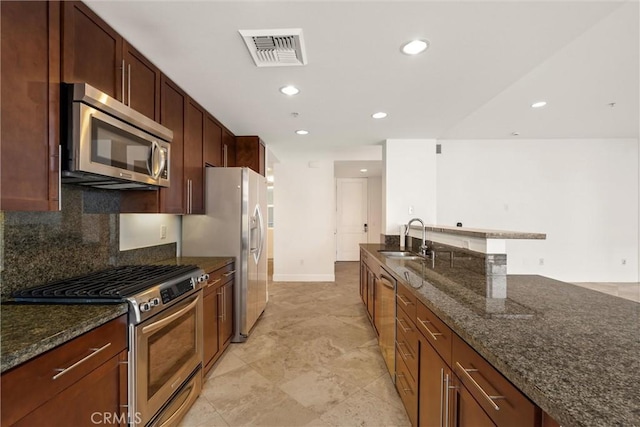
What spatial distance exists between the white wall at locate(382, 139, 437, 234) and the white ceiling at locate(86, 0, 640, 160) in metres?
0.37

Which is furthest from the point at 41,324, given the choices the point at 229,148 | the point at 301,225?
the point at 301,225

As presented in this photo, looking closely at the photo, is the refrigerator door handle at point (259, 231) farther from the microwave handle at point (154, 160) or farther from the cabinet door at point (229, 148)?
the microwave handle at point (154, 160)

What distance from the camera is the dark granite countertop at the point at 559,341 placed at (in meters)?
0.57

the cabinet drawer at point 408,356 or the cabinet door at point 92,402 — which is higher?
the cabinet door at point 92,402

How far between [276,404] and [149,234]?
5.69 feet

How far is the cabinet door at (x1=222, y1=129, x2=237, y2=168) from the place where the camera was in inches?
125

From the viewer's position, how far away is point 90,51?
1354mm

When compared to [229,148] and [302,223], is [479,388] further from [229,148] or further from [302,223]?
[302,223]

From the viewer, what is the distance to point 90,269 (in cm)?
171

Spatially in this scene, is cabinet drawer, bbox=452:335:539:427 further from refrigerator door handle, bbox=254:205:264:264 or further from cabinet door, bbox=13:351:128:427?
refrigerator door handle, bbox=254:205:264:264

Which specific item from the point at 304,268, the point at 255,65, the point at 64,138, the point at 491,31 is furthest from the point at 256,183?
the point at 304,268

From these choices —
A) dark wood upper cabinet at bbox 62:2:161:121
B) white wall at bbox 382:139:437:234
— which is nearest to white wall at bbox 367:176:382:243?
white wall at bbox 382:139:437:234

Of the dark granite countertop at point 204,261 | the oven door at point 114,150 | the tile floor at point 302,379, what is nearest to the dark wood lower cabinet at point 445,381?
the tile floor at point 302,379

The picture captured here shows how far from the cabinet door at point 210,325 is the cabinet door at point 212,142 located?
137 centimetres
